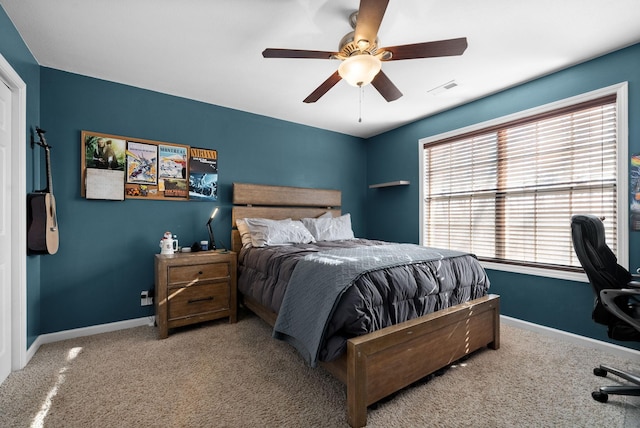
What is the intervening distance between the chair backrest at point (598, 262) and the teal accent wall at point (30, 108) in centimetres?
395

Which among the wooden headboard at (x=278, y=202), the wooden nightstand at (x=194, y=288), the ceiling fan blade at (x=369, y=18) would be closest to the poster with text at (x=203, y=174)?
the wooden headboard at (x=278, y=202)

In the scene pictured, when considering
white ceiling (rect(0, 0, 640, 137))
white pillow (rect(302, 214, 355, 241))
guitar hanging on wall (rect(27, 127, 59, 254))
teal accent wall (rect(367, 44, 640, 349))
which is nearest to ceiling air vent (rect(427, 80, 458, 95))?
white ceiling (rect(0, 0, 640, 137))

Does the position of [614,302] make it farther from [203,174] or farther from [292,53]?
[203,174]

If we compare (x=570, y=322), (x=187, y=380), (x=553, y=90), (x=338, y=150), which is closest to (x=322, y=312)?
(x=187, y=380)

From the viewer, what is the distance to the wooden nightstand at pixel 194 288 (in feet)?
8.29

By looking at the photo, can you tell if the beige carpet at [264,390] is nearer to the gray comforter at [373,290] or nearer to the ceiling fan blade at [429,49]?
the gray comforter at [373,290]

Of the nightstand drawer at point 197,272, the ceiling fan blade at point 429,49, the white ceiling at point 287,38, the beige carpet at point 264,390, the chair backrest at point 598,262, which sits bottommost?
the beige carpet at point 264,390

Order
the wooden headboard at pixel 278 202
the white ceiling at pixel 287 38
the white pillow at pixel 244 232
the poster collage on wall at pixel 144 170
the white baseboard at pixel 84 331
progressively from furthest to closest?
the wooden headboard at pixel 278 202 → the white pillow at pixel 244 232 → the poster collage on wall at pixel 144 170 → the white baseboard at pixel 84 331 → the white ceiling at pixel 287 38

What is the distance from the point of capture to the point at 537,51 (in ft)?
7.52

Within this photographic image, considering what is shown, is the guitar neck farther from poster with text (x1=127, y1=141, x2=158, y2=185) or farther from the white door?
poster with text (x1=127, y1=141, x2=158, y2=185)

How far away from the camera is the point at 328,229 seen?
11.8ft

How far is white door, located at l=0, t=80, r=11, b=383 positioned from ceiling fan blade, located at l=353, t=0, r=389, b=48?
2.36m

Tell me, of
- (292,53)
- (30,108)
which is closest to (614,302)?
(292,53)

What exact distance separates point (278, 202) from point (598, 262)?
307 centimetres
